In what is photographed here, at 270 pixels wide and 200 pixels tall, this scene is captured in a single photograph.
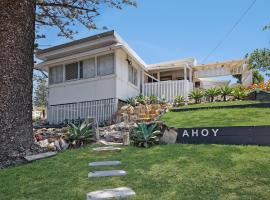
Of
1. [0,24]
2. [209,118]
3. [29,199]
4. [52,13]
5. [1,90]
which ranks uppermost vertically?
[52,13]

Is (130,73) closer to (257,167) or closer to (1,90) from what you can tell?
(1,90)

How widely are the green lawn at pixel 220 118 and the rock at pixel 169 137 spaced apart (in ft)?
4.54

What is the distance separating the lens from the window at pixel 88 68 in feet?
51.8

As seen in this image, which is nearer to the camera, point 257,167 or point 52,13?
point 257,167

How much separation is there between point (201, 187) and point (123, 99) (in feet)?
36.1

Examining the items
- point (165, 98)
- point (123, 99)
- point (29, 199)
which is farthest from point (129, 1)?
point (29, 199)

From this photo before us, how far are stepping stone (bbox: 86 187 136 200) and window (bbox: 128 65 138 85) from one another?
12.3 m

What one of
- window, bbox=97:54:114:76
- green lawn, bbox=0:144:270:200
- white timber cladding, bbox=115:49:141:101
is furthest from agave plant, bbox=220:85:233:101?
green lawn, bbox=0:144:270:200

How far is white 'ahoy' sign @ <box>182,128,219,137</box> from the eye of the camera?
8.01 meters

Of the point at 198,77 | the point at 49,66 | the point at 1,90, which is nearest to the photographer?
the point at 1,90

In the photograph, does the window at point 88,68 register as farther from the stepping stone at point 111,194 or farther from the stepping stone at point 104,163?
the stepping stone at point 111,194

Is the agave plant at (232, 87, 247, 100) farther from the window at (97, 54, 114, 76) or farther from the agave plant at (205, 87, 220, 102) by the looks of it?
the window at (97, 54, 114, 76)

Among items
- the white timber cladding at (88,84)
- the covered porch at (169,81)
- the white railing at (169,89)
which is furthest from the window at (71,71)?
the white railing at (169,89)

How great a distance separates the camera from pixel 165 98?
56.6 feet
